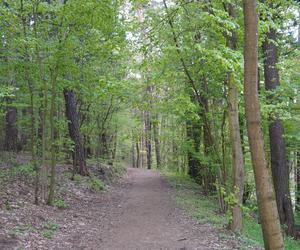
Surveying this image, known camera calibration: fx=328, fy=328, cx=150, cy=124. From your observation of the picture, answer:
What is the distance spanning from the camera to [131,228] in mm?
8820

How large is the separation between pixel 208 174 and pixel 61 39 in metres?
9.18

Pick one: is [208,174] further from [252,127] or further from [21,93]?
[252,127]

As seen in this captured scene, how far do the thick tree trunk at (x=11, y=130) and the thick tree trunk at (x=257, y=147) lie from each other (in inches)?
522

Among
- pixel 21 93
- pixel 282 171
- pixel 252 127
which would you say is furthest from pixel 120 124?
pixel 252 127

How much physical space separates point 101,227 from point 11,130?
9.18 metres

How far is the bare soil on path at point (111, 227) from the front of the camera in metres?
7.15

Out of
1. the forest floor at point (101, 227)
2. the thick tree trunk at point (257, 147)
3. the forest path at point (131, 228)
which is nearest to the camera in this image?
the thick tree trunk at point (257, 147)

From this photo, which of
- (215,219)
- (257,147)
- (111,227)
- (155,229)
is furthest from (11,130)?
(257,147)

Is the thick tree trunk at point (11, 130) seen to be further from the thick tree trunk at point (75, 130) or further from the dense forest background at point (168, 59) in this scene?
the dense forest background at point (168, 59)

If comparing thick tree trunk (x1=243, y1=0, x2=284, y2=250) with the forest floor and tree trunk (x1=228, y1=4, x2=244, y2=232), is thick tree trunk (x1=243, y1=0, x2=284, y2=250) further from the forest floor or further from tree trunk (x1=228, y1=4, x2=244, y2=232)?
tree trunk (x1=228, y1=4, x2=244, y2=232)

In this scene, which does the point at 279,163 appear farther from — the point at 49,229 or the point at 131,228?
the point at 49,229

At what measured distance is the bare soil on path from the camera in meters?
7.15

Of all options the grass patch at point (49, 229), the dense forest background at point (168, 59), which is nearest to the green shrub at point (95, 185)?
the dense forest background at point (168, 59)

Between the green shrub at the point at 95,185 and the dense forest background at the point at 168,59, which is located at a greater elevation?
the dense forest background at the point at 168,59
